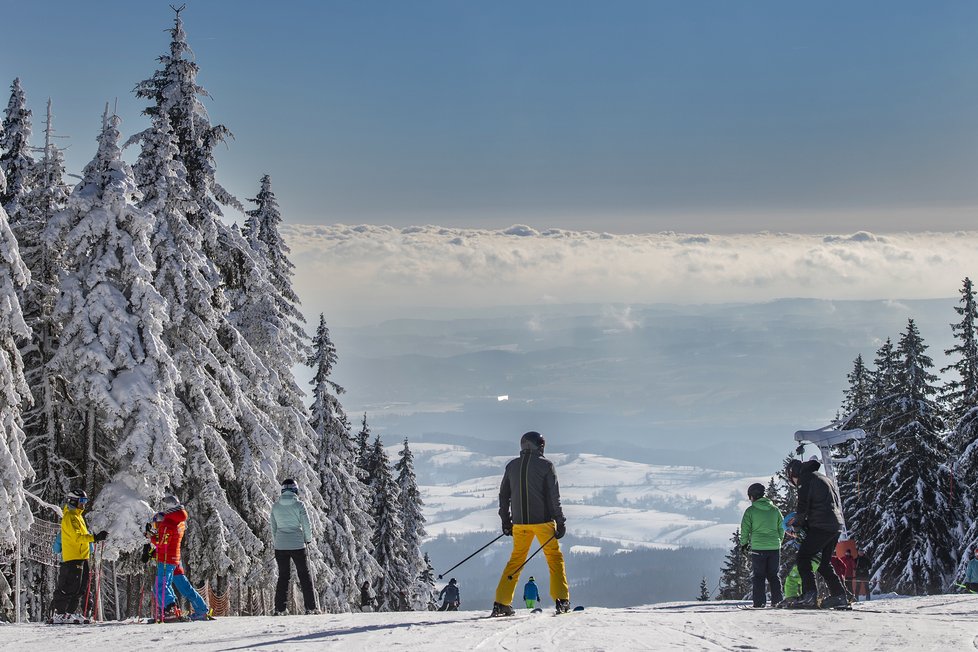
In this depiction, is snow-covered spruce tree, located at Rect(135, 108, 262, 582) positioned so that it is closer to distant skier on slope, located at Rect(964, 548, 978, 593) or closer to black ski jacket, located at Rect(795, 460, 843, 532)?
black ski jacket, located at Rect(795, 460, 843, 532)

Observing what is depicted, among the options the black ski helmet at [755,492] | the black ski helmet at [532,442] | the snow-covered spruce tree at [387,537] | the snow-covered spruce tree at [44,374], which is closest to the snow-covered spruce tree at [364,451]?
the snow-covered spruce tree at [387,537]

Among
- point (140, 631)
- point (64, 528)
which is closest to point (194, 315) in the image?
point (64, 528)

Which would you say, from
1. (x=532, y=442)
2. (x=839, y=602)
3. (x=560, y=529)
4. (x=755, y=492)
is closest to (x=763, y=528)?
(x=755, y=492)

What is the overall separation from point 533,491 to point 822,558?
4.73 metres

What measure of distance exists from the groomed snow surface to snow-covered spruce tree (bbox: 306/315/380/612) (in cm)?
2442

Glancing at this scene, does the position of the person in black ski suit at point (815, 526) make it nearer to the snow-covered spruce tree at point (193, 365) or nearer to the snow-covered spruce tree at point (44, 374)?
the snow-covered spruce tree at point (193, 365)

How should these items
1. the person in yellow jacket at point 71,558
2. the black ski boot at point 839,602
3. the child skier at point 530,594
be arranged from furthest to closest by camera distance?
the child skier at point 530,594 < the person in yellow jacket at point 71,558 < the black ski boot at point 839,602

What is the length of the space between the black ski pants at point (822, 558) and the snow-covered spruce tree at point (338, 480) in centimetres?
2529

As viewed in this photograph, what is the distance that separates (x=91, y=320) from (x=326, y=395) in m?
18.7

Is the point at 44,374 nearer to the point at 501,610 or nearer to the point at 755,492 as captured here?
the point at 501,610

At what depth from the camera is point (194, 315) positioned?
25719mm

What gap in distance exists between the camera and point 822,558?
1525cm

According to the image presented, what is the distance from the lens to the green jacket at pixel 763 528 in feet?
51.4

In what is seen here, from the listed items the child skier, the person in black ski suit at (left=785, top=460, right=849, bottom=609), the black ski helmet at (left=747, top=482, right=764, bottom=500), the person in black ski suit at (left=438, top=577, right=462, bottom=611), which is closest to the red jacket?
the black ski helmet at (left=747, top=482, right=764, bottom=500)
